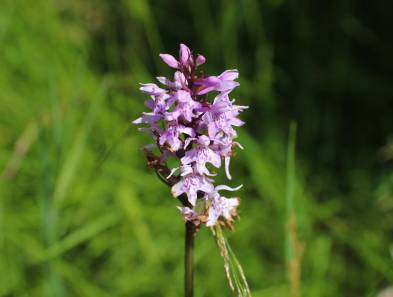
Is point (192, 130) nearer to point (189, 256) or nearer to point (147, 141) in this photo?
point (189, 256)

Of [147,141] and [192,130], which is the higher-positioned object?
[147,141]

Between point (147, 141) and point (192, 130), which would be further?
point (147, 141)

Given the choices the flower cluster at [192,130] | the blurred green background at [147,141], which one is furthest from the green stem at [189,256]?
the blurred green background at [147,141]

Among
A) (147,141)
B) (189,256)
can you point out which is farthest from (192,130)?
(147,141)

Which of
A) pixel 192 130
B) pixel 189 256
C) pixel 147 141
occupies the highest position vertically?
pixel 147 141

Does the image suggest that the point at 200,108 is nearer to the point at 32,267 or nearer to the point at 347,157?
the point at 32,267

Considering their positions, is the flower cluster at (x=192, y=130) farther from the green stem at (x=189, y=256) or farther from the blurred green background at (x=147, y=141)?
the blurred green background at (x=147, y=141)
